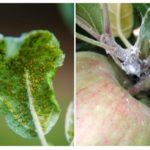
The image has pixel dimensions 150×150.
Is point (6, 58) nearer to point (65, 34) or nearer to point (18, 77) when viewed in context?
point (18, 77)

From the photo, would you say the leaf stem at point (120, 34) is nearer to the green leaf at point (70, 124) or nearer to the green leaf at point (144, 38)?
the green leaf at point (144, 38)

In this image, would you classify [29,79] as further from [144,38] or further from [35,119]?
[144,38]

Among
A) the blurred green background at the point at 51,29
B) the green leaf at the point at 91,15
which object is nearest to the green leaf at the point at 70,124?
the blurred green background at the point at 51,29

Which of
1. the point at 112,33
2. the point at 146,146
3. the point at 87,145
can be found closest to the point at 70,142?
the point at 87,145

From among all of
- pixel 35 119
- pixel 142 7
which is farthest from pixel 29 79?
pixel 142 7

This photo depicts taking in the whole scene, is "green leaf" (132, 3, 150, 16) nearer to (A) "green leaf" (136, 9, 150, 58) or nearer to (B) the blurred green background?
(A) "green leaf" (136, 9, 150, 58)

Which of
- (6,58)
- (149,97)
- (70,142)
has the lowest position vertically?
(70,142)

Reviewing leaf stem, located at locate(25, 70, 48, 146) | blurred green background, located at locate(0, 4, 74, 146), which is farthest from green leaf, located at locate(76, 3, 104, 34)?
leaf stem, located at locate(25, 70, 48, 146)

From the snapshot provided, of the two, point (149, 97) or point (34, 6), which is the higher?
point (34, 6)
